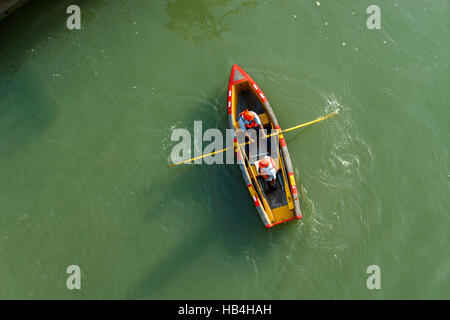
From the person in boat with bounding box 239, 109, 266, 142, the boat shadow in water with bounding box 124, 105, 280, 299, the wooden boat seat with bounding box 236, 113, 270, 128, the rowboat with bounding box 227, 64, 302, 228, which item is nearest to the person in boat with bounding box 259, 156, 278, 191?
the rowboat with bounding box 227, 64, 302, 228

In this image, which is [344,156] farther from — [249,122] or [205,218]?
[205,218]

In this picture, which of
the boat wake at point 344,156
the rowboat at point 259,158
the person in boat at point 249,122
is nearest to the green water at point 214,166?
the boat wake at point 344,156

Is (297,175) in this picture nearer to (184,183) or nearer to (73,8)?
(184,183)

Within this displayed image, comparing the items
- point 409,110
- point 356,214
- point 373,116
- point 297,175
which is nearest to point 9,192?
point 297,175

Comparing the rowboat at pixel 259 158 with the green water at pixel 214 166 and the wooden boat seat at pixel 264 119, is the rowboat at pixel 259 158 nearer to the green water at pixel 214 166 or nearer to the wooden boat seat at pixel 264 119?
the wooden boat seat at pixel 264 119

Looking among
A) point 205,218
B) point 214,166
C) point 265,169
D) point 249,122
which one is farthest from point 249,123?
point 205,218

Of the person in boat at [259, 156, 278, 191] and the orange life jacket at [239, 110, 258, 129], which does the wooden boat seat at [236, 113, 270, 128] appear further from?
the person in boat at [259, 156, 278, 191]
